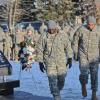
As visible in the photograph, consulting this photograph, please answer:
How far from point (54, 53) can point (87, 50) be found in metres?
0.75

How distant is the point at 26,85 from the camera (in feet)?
47.6

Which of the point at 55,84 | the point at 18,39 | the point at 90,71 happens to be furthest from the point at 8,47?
the point at 55,84

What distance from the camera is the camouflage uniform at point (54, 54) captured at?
10.5 m

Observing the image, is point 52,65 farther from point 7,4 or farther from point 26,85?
point 7,4

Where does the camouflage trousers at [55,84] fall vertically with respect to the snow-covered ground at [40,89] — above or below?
above

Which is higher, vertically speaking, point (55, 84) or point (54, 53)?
point (54, 53)

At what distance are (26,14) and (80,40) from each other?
124 ft

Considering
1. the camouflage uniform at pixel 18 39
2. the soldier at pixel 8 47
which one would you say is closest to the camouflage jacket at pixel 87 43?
the camouflage uniform at pixel 18 39

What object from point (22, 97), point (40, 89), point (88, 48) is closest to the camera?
point (88, 48)

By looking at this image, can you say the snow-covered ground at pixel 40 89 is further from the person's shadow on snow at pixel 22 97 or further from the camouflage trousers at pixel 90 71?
the camouflage trousers at pixel 90 71

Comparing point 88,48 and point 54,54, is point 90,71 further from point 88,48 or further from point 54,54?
point 54,54

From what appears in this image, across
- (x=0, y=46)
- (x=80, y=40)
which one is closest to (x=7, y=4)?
(x=0, y=46)

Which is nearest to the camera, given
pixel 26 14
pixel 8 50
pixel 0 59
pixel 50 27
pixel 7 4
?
pixel 50 27

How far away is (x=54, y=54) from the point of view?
10516mm
